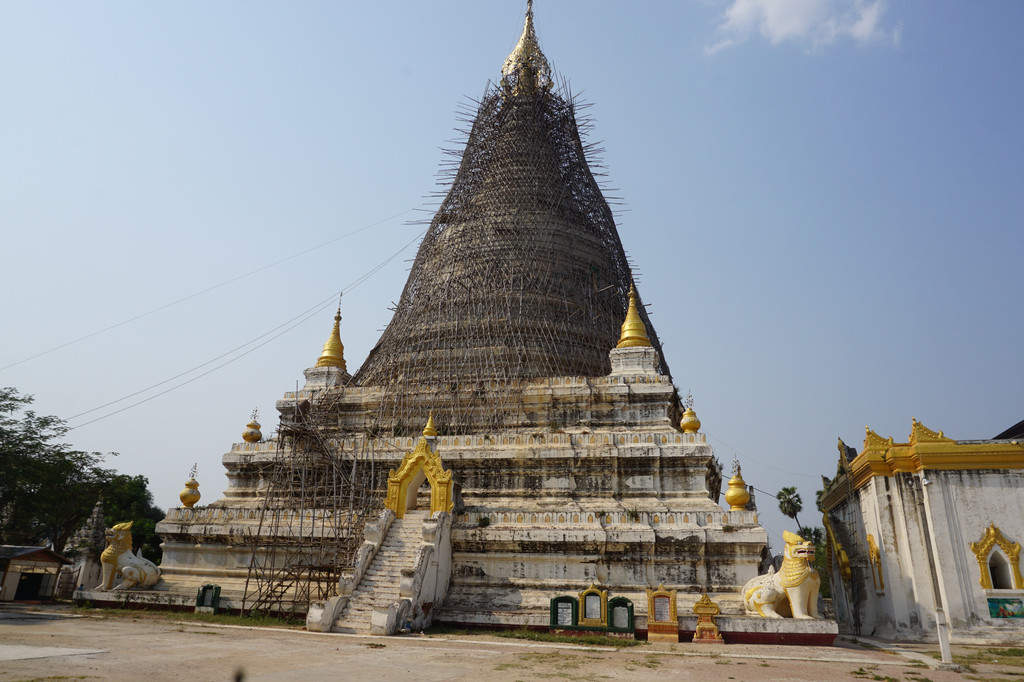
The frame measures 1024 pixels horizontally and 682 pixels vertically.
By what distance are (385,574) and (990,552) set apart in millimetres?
14447

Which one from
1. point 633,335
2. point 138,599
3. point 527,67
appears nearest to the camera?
point 138,599

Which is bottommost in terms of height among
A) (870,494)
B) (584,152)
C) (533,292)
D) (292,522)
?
(292,522)

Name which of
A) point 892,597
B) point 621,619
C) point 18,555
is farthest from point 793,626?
point 18,555

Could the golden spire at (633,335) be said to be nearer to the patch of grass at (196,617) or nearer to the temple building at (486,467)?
the temple building at (486,467)

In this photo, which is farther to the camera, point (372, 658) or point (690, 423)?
point (690, 423)

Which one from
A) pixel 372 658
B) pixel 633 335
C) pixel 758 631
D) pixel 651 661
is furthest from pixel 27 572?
pixel 758 631

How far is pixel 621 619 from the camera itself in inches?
556

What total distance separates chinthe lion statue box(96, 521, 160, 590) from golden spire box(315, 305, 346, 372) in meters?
8.47

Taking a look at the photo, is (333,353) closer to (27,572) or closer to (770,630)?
(27,572)

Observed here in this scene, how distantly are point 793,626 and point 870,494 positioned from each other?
22.4 ft

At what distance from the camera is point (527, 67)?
34375mm

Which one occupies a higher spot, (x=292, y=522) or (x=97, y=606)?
(x=292, y=522)

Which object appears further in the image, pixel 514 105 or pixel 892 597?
pixel 514 105

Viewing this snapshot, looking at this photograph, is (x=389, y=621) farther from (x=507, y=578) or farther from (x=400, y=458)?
(x=400, y=458)
